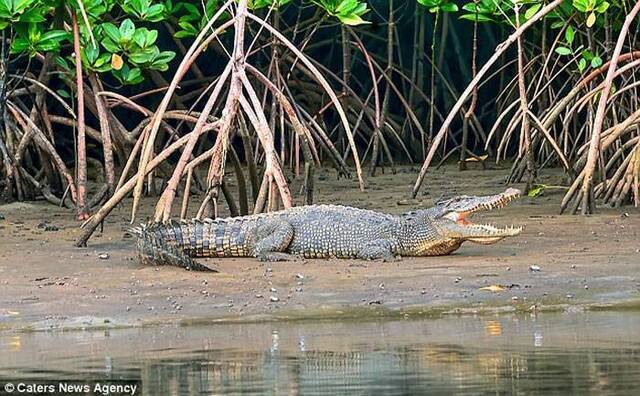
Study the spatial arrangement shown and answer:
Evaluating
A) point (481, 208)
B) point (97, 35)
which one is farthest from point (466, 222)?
point (97, 35)

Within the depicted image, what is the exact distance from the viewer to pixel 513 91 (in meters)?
14.7

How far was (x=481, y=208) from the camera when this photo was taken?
32.1 ft

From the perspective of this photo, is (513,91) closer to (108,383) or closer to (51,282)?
(51,282)

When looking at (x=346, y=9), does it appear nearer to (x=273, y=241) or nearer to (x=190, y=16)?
(x=190, y=16)

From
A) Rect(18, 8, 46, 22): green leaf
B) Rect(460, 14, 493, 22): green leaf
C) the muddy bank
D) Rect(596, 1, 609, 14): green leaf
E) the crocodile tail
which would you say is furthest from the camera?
Rect(460, 14, 493, 22): green leaf

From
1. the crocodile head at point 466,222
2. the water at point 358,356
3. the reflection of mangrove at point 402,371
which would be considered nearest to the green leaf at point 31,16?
the crocodile head at point 466,222

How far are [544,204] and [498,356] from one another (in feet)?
16.1

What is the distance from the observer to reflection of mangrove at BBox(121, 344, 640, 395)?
6207 mm

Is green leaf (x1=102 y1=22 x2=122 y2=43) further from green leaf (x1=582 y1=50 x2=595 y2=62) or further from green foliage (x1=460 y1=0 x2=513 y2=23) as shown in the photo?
green leaf (x1=582 y1=50 x2=595 y2=62)

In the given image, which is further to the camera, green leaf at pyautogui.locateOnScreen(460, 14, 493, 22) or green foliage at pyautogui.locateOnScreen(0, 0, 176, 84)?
green leaf at pyautogui.locateOnScreen(460, 14, 493, 22)

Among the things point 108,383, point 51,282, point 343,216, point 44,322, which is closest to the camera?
point 108,383

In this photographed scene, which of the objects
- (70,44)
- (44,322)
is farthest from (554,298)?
(70,44)

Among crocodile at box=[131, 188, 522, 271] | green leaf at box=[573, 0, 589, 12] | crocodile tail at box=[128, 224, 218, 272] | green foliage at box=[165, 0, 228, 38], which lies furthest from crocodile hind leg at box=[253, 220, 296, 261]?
green leaf at box=[573, 0, 589, 12]

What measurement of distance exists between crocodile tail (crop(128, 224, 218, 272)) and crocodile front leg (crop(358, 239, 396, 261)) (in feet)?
3.27
